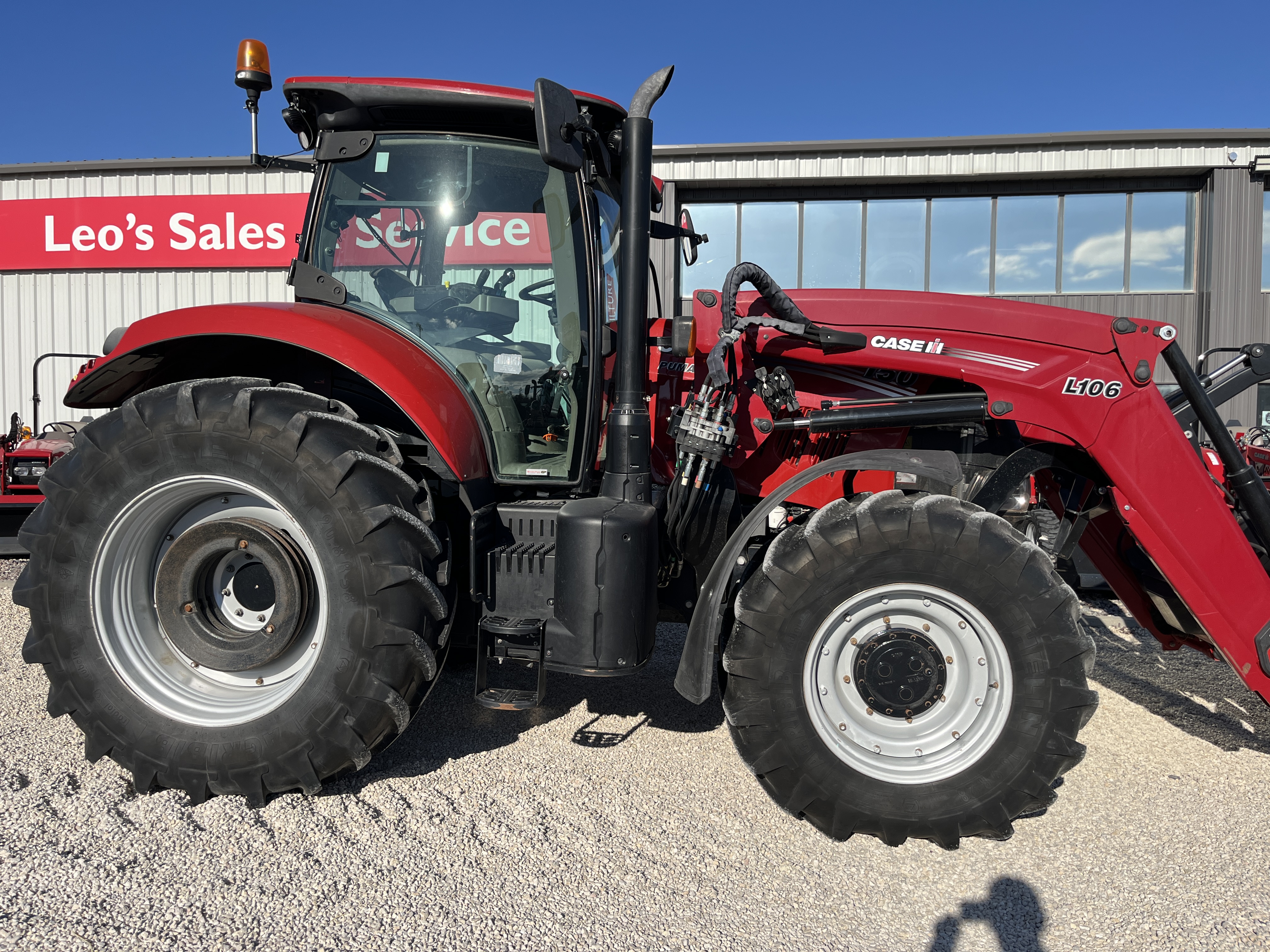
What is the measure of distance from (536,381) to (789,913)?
181 cm

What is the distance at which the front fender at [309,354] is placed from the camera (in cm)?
255

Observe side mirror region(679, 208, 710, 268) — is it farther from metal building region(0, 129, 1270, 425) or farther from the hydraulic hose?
metal building region(0, 129, 1270, 425)

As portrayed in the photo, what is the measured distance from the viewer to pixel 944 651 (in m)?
2.45

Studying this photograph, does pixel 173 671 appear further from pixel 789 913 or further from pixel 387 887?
pixel 789 913

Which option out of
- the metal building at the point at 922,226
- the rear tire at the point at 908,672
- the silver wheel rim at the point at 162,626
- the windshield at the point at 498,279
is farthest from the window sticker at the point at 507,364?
the metal building at the point at 922,226

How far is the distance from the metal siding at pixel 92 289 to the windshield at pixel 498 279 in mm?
9647

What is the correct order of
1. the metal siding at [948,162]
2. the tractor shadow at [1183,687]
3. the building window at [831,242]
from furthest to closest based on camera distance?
the building window at [831,242]
the metal siding at [948,162]
the tractor shadow at [1183,687]

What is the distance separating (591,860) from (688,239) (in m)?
2.67

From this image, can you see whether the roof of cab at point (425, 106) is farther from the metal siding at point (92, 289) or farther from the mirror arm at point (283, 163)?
the metal siding at point (92, 289)

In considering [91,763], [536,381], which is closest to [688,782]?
[536,381]

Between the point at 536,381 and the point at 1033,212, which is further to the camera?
→ the point at 1033,212

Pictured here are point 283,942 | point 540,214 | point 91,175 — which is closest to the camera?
point 283,942

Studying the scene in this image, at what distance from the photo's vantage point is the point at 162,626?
2.65 meters

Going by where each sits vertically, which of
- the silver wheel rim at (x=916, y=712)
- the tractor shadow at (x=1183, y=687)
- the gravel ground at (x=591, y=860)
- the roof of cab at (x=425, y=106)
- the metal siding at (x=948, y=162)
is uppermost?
the metal siding at (x=948, y=162)
